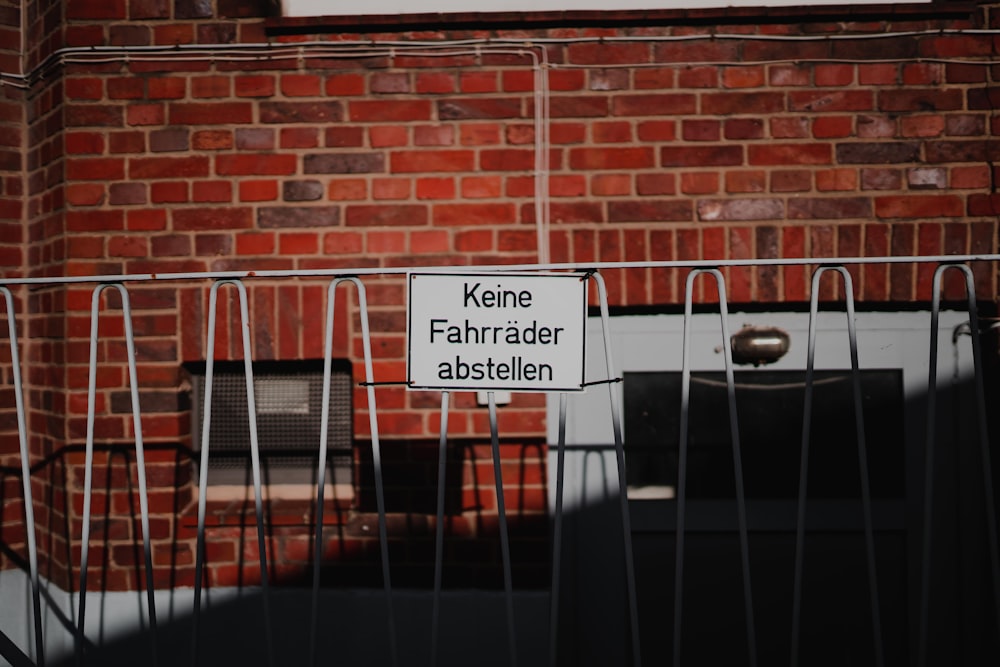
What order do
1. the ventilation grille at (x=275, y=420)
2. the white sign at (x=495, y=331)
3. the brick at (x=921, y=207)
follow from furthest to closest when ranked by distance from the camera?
the ventilation grille at (x=275, y=420) < the brick at (x=921, y=207) < the white sign at (x=495, y=331)

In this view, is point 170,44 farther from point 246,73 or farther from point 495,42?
point 495,42

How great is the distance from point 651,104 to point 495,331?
1.23 metres

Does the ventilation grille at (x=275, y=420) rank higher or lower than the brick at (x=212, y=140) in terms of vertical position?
lower

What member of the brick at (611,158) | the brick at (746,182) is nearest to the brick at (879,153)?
the brick at (746,182)

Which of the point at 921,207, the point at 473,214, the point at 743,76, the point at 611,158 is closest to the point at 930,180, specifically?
the point at 921,207

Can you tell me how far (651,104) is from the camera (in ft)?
8.63

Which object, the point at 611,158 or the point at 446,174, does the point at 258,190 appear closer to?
the point at 446,174

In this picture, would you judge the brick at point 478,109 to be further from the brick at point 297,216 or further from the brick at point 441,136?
the brick at point 297,216

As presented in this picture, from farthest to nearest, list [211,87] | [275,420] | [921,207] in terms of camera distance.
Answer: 1. [275,420]
2. [211,87]
3. [921,207]

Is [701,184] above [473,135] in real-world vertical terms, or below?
below

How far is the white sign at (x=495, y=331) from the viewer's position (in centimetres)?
193

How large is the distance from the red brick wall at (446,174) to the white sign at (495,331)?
2.27 ft

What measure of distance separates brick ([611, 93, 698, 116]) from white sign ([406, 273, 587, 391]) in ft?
3.29

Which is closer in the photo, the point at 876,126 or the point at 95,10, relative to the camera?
the point at 876,126
